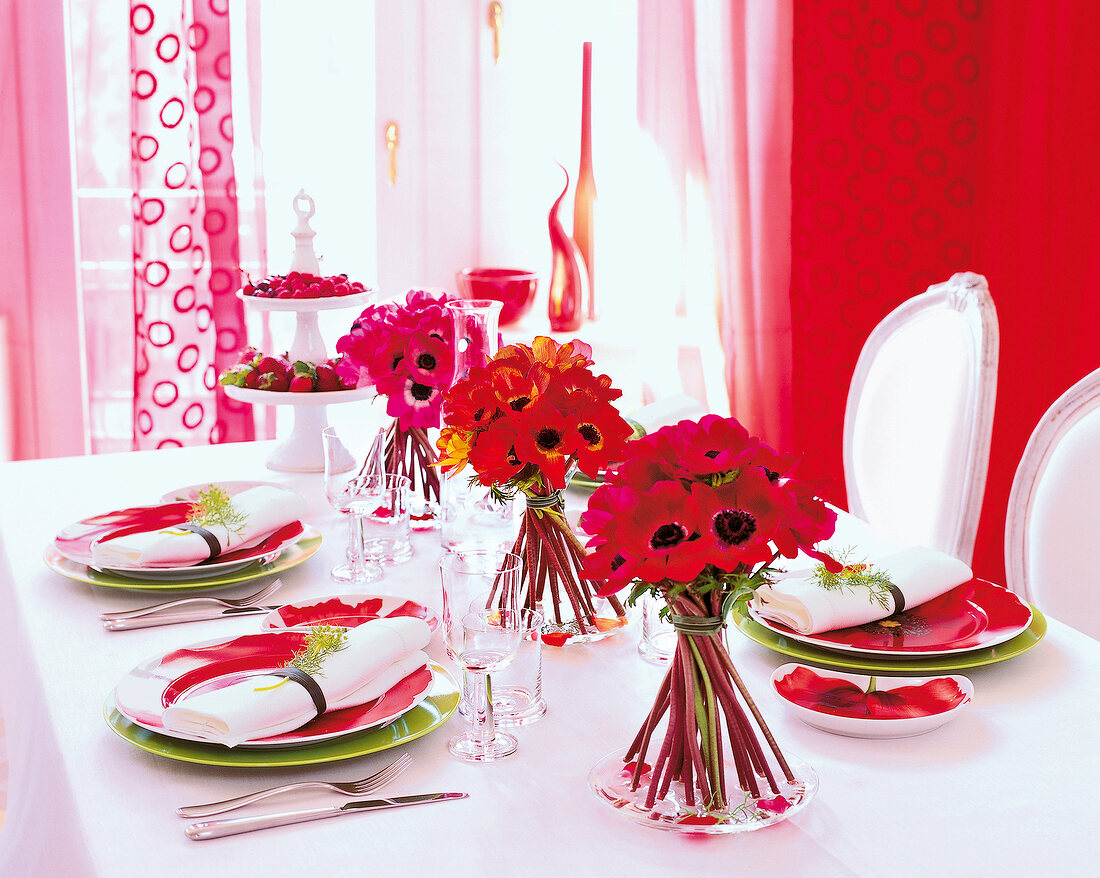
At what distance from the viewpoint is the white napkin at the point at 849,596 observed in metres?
1.11

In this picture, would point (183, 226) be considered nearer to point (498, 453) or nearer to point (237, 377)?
point (237, 377)

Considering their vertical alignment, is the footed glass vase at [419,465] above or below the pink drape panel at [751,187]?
below

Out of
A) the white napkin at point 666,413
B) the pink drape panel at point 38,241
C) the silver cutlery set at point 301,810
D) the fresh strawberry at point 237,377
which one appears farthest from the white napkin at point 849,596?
the pink drape panel at point 38,241

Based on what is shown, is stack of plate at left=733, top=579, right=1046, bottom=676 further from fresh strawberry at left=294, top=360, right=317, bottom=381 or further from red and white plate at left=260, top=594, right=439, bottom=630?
fresh strawberry at left=294, top=360, right=317, bottom=381

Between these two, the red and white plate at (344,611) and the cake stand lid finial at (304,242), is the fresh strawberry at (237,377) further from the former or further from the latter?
the red and white plate at (344,611)

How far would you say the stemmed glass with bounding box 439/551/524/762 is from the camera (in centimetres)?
95

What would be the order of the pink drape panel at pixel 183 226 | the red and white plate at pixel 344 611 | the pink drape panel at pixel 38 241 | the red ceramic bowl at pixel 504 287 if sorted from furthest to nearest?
the red ceramic bowl at pixel 504 287 → the pink drape panel at pixel 183 226 → the pink drape panel at pixel 38 241 → the red and white plate at pixel 344 611

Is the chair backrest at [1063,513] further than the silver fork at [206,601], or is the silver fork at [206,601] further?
the chair backrest at [1063,513]

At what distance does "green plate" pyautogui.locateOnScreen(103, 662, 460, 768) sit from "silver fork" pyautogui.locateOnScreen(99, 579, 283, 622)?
249 millimetres

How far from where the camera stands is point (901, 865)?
798 millimetres

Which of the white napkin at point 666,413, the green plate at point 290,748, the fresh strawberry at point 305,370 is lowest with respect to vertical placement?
the green plate at point 290,748

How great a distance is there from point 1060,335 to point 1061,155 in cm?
42

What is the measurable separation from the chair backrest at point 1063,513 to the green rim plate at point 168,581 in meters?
0.89

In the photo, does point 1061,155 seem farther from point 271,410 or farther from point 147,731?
point 147,731
